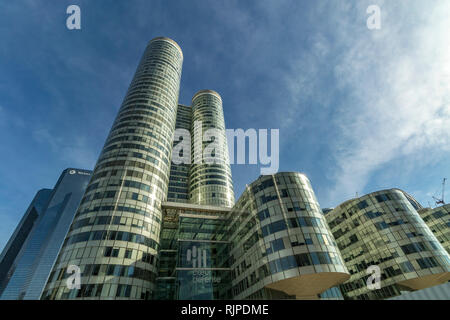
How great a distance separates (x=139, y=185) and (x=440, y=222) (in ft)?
286

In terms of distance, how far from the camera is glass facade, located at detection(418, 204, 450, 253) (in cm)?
6342

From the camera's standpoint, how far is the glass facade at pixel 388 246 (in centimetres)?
4675

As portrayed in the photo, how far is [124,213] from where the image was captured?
173 ft

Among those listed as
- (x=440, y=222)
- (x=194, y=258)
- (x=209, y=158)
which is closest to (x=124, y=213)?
(x=194, y=258)

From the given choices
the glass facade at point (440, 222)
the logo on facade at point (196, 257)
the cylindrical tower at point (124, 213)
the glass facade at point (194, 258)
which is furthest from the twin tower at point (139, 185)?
the glass facade at point (440, 222)

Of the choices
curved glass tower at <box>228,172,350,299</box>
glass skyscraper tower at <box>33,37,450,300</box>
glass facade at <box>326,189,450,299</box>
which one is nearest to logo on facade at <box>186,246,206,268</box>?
glass skyscraper tower at <box>33,37,450,300</box>

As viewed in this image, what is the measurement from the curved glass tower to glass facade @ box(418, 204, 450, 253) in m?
49.2

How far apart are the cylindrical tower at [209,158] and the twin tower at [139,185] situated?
1.69 ft

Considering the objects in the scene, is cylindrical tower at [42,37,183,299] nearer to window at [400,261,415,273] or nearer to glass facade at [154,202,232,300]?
glass facade at [154,202,232,300]

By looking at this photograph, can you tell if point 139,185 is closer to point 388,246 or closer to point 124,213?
point 124,213

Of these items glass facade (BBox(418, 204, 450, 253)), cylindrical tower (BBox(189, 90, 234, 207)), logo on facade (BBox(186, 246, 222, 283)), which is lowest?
logo on facade (BBox(186, 246, 222, 283))

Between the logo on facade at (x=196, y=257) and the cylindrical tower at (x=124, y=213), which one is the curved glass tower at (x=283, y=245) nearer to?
the logo on facade at (x=196, y=257)
